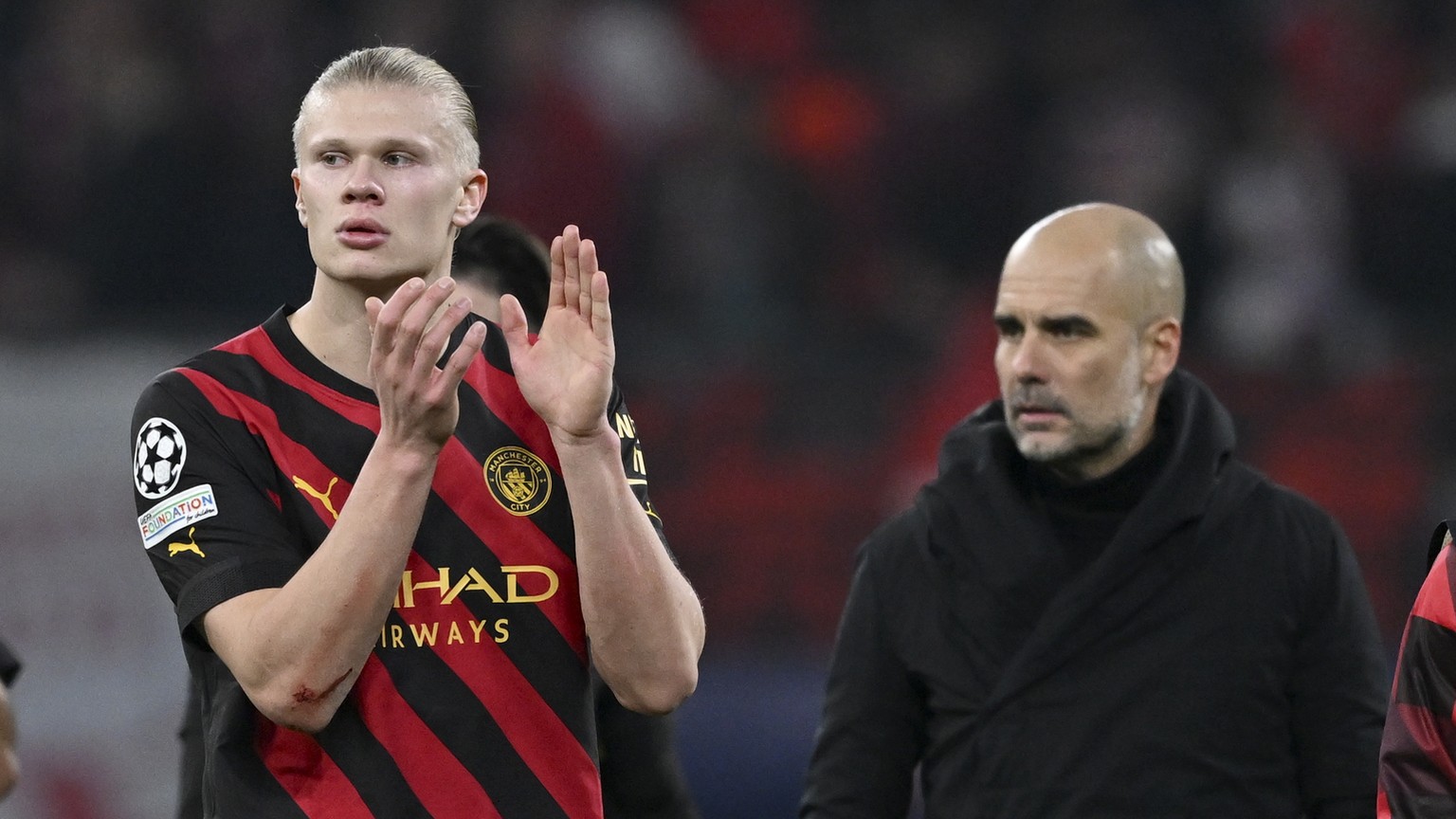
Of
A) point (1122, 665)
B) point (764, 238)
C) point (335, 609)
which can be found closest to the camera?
point (335, 609)

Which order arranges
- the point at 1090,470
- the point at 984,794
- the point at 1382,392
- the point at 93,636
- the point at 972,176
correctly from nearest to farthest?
1. the point at 984,794
2. the point at 1090,470
3. the point at 93,636
4. the point at 1382,392
5. the point at 972,176

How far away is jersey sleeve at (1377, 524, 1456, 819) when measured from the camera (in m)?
2.82

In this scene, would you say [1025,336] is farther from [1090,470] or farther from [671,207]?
[671,207]

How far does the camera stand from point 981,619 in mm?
3736

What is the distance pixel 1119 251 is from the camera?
3.96m

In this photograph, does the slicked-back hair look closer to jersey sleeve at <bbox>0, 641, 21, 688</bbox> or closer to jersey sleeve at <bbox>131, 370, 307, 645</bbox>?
jersey sleeve at <bbox>0, 641, 21, 688</bbox>

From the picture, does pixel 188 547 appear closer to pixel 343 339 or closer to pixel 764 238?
pixel 343 339

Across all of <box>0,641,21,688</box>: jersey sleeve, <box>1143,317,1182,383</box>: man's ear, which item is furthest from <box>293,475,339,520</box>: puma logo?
<box>1143,317,1182,383</box>: man's ear

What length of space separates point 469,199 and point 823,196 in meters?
6.00

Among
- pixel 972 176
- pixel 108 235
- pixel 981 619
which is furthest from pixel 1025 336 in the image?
pixel 972 176

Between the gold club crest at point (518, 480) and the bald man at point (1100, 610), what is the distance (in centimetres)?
106

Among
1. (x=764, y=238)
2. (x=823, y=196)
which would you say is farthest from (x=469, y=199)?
(x=823, y=196)

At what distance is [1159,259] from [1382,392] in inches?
144

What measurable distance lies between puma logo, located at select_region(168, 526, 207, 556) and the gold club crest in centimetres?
40
